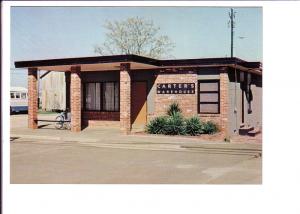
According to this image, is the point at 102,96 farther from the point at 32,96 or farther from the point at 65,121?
the point at 32,96

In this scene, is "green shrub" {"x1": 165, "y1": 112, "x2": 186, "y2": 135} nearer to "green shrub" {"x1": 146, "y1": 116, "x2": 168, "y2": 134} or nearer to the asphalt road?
"green shrub" {"x1": 146, "y1": 116, "x2": 168, "y2": 134}

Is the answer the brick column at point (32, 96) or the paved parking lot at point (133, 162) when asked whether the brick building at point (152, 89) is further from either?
the paved parking lot at point (133, 162)

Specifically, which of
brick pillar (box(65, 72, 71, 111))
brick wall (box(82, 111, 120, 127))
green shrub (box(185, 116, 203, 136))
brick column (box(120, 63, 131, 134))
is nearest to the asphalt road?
brick column (box(120, 63, 131, 134))

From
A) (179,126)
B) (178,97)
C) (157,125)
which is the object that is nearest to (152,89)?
(178,97)

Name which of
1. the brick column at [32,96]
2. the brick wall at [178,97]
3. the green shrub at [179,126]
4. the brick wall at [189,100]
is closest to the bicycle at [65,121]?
the brick column at [32,96]

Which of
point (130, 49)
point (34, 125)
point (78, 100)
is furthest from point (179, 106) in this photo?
point (130, 49)

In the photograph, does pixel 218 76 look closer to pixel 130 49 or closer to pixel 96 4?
pixel 96 4

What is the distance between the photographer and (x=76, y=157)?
12.5m

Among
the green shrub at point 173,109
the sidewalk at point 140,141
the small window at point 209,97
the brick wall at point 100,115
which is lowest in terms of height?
the sidewalk at point 140,141

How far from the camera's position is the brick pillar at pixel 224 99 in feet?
57.7

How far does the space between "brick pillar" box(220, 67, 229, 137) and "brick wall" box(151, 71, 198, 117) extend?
3.97 feet

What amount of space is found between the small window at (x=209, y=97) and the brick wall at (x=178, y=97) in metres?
0.25

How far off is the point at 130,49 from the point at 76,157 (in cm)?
3713

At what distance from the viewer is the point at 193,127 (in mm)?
17266
